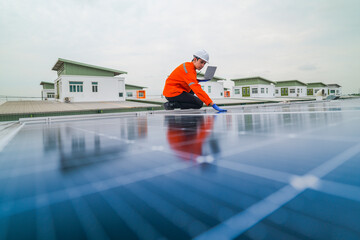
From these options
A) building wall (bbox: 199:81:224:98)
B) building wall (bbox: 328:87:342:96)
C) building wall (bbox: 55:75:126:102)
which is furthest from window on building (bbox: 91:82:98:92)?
building wall (bbox: 328:87:342:96)

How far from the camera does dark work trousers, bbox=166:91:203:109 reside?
6.95 m

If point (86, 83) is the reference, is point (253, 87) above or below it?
above

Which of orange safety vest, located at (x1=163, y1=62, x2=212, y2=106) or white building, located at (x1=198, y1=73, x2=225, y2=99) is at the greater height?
white building, located at (x1=198, y1=73, x2=225, y2=99)

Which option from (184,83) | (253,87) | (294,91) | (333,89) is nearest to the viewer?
(184,83)

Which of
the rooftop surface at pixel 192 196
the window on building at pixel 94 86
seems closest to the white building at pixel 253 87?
the window on building at pixel 94 86

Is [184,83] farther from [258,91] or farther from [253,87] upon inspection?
[253,87]

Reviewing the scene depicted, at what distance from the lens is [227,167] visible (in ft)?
4.16

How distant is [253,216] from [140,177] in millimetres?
669

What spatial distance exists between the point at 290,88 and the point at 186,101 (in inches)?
1846

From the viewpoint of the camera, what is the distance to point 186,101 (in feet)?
Result: 23.3

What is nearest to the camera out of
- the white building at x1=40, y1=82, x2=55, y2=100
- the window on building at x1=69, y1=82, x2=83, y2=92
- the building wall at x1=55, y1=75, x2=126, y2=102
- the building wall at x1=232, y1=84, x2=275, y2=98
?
the building wall at x1=55, y1=75, x2=126, y2=102

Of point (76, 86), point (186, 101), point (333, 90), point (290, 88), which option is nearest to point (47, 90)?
point (76, 86)

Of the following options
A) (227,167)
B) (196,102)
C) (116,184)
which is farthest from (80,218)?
(196,102)

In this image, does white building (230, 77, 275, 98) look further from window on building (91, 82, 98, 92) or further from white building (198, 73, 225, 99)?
window on building (91, 82, 98, 92)
